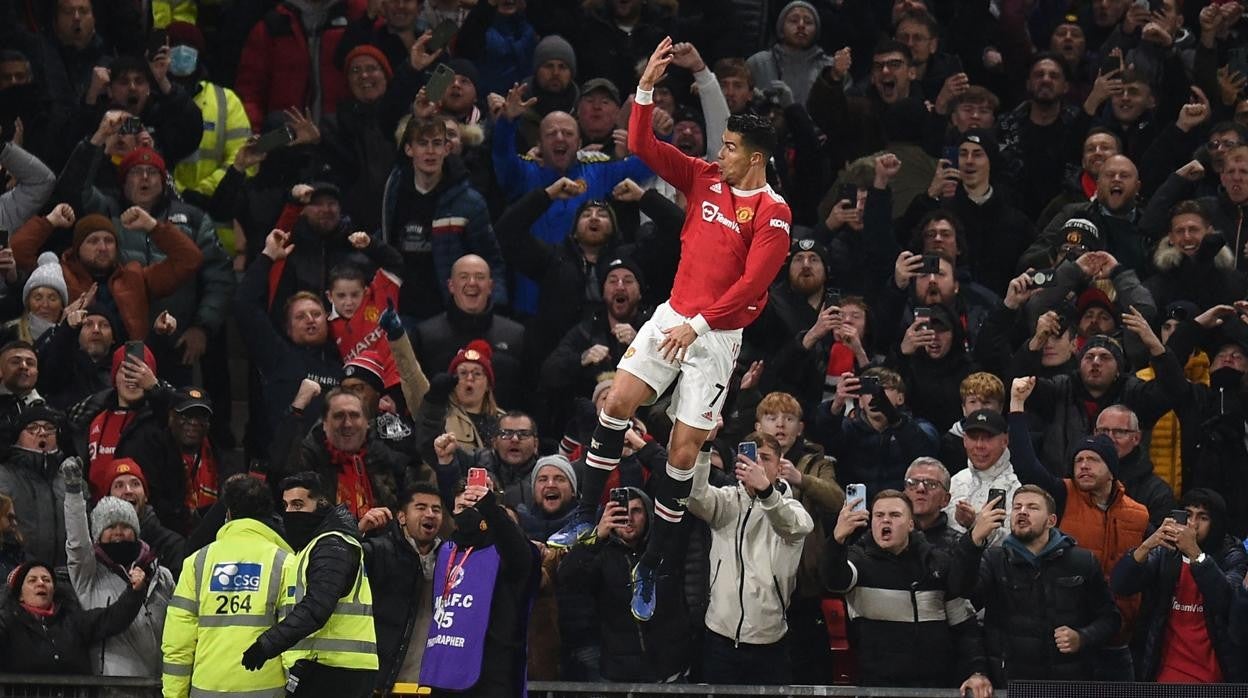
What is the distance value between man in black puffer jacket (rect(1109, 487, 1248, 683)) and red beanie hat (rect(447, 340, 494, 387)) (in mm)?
4489

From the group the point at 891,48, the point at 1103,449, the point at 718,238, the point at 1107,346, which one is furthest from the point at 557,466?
the point at 891,48

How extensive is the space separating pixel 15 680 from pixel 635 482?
4037mm

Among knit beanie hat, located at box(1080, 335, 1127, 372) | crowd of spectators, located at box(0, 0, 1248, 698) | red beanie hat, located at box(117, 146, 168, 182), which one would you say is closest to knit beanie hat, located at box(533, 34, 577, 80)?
crowd of spectators, located at box(0, 0, 1248, 698)

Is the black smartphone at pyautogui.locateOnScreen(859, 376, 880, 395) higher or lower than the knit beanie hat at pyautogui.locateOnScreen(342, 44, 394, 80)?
lower

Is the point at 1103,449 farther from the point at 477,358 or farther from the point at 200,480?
the point at 200,480

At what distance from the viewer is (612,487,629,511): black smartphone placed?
48.4 feet

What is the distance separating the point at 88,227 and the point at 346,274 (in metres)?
1.91

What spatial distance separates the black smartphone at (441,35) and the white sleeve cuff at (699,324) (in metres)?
6.28

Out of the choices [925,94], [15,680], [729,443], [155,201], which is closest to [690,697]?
[729,443]

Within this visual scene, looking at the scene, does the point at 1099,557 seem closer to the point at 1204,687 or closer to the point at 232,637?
the point at 1204,687

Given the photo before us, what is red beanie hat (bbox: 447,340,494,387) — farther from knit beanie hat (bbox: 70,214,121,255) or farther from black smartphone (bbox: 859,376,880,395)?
knit beanie hat (bbox: 70,214,121,255)

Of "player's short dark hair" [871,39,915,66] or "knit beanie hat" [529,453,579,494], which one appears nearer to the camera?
"knit beanie hat" [529,453,579,494]

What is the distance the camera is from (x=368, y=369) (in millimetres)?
16812

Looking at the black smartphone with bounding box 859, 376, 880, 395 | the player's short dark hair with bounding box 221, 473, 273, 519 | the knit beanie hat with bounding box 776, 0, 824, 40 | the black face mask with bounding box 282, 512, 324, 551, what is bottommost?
the black face mask with bounding box 282, 512, 324, 551
